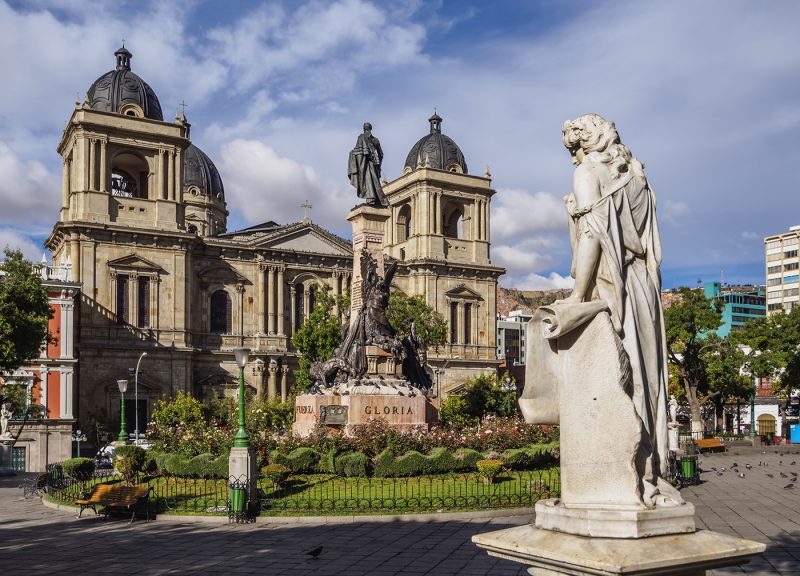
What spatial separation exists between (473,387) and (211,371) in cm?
1553

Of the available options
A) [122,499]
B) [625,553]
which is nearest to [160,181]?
[122,499]

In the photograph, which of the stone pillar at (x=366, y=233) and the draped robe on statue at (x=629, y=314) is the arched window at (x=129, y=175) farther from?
the draped robe on statue at (x=629, y=314)

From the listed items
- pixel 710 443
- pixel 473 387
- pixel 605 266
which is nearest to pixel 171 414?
pixel 473 387

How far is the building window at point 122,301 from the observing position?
164 ft

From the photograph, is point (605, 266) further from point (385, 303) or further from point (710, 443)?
point (710, 443)

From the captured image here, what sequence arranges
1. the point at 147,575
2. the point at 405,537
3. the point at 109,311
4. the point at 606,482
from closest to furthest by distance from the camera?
the point at 606,482 → the point at 147,575 → the point at 405,537 → the point at 109,311

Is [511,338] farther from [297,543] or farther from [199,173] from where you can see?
[297,543]

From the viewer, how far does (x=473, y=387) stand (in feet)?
174

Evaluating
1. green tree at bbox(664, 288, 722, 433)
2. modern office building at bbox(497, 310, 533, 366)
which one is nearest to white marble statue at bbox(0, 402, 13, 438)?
green tree at bbox(664, 288, 722, 433)

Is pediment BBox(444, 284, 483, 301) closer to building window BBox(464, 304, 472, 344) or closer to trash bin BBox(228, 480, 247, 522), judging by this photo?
building window BBox(464, 304, 472, 344)

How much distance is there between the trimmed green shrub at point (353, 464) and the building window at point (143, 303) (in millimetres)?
32971

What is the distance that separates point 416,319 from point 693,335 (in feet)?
44.6

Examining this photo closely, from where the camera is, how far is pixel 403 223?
214 feet

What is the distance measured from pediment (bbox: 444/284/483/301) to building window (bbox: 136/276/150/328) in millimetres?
20089
